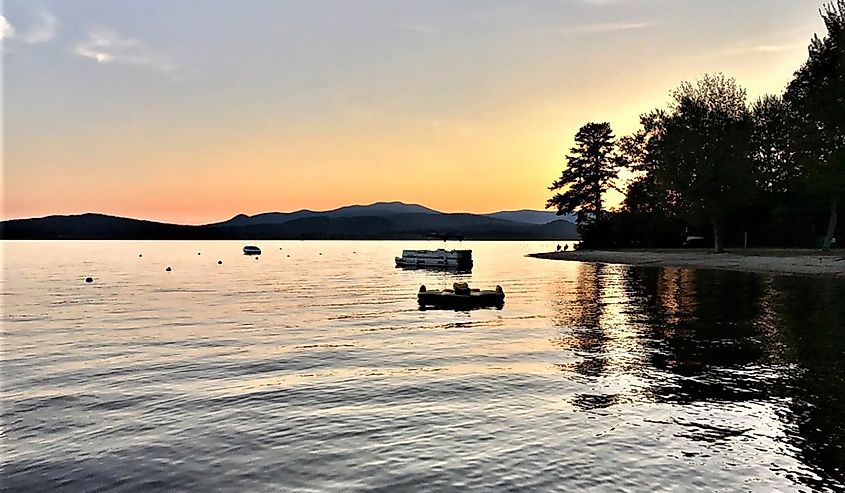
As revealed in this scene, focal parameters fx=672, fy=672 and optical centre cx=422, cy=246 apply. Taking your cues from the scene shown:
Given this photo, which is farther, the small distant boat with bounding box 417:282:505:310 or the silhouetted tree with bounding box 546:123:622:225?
the silhouetted tree with bounding box 546:123:622:225

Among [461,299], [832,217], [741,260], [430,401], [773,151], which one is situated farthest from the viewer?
[773,151]

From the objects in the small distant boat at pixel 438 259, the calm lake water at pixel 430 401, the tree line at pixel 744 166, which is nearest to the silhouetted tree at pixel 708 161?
the tree line at pixel 744 166

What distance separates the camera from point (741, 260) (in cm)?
7056

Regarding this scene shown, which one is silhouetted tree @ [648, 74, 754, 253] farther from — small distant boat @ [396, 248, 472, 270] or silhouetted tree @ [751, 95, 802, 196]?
small distant boat @ [396, 248, 472, 270]

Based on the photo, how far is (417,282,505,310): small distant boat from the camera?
126 feet

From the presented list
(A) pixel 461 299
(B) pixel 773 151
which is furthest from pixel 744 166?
(A) pixel 461 299

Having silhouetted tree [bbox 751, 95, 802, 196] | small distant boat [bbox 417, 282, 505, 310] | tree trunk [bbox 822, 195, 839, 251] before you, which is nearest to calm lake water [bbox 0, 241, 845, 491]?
small distant boat [bbox 417, 282, 505, 310]

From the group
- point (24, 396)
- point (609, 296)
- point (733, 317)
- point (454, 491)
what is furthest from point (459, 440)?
point (609, 296)

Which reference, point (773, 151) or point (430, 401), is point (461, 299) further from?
point (773, 151)

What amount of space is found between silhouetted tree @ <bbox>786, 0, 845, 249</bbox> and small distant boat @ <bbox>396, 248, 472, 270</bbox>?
1709 inches

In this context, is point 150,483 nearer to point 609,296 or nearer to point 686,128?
→ point 609,296

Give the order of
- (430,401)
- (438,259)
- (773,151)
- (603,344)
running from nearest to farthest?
(430,401) < (603,344) < (773,151) < (438,259)

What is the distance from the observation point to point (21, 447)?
517 inches

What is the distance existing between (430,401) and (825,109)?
2226 inches
